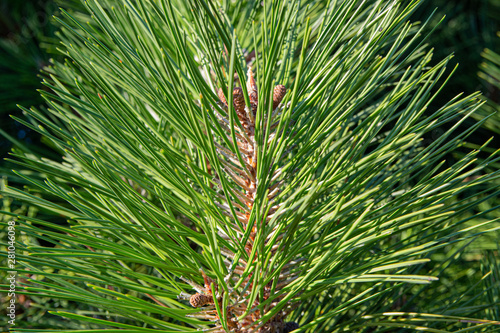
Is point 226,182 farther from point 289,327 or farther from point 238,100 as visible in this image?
point 289,327

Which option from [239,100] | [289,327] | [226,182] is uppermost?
[239,100]

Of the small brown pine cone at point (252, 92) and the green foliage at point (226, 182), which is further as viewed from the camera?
the small brown pine cone at point (252, 92)

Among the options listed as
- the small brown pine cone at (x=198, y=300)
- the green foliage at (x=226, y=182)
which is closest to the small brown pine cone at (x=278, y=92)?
the green foliage at (x=226, y=182)

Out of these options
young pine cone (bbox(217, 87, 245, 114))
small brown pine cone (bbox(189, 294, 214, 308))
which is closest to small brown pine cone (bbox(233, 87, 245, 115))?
young pine cone (bbox(217, 87, 245, 114))

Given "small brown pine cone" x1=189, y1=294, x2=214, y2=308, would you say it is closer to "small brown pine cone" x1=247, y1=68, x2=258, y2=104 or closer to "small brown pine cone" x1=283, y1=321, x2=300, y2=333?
"small brown pine cone" x1=283, y1=321, x2=300, y2=333

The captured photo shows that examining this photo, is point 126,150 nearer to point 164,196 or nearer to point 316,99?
point 164,196

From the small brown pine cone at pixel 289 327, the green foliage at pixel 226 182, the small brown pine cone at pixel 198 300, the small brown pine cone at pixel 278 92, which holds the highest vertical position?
the small brown pine cone at pixel 278 92

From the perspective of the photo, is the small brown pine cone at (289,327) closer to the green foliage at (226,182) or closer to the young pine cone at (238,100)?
the green foliage at (226,182)

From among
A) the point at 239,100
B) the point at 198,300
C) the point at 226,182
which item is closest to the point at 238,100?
the point at 239,100
